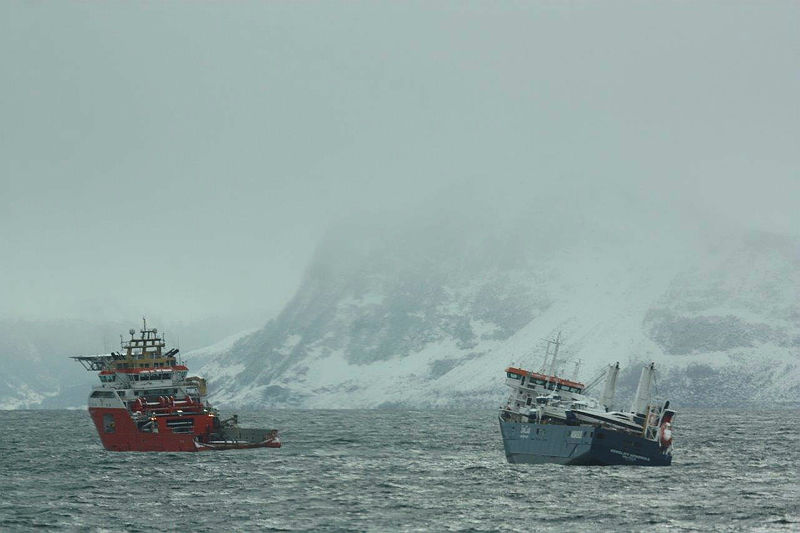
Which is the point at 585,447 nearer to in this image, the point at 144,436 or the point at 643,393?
the point at 643,393

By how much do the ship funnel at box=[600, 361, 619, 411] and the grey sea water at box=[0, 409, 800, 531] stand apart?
12.3 metres

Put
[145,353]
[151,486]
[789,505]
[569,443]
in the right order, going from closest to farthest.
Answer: [789,505]
[151,486]
[569,443]
[145,353]

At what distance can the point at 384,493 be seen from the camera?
4929 inches

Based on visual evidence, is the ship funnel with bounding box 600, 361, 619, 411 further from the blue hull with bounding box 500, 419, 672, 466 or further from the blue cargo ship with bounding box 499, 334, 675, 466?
the blue hull with bounding box 500, 419, 672, 466

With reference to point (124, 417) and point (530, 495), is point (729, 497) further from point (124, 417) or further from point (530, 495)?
point (124, 417)

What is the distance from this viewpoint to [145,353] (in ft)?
591

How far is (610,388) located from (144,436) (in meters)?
63.7

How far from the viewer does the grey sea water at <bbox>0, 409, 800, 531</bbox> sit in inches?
4122

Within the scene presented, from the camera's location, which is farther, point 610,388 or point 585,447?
point 610,388

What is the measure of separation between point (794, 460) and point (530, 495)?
6046 cm

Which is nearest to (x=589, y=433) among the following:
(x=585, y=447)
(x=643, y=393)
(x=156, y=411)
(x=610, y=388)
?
(x=585, y=447)

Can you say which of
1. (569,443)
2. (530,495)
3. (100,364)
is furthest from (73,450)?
(530,495)

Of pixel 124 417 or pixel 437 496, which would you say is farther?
pixel 124 417

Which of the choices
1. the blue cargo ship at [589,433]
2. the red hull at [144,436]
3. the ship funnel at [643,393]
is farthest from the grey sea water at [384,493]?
the ship funnel at [643,393]
